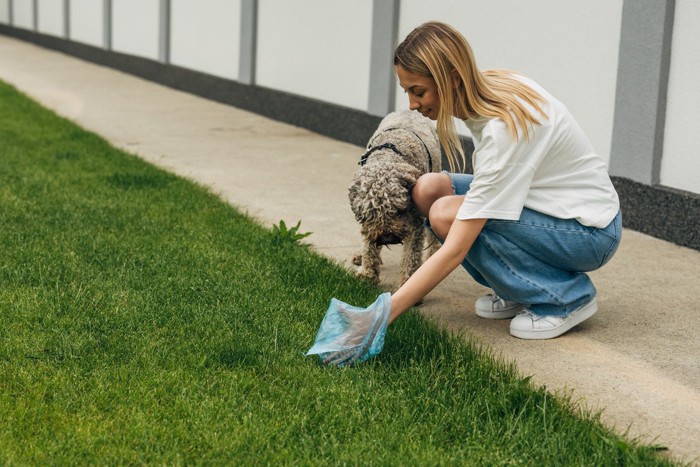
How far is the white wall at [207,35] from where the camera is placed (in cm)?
1359

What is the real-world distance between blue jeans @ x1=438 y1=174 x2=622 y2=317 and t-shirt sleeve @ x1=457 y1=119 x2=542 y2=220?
0.18 meters

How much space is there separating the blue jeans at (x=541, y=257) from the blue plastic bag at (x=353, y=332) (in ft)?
2.04

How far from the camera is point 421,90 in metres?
4.05

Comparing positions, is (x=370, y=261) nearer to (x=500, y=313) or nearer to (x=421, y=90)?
(x=500, y=313)

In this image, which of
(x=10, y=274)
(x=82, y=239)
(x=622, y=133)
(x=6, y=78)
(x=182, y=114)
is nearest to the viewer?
(x=10, y=274)

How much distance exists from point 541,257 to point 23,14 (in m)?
25.4

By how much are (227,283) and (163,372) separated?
1249 mm

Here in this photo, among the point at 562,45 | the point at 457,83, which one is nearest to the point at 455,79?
the point at 457,83

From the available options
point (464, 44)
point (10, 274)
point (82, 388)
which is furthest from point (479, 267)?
point (10, 274)

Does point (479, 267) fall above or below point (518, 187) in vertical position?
below

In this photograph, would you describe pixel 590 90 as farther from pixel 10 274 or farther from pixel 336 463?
pixel 336 463

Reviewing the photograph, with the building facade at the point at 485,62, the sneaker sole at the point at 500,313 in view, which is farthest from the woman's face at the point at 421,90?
the building facade at the point at 485,62

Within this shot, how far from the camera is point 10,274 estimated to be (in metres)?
5.09

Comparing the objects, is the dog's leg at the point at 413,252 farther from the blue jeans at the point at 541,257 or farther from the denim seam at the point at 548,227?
the denim seam at the point at 548,227
